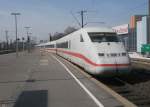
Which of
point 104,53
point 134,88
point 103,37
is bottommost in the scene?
point 134,88

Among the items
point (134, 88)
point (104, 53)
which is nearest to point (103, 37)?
point (104, 53)

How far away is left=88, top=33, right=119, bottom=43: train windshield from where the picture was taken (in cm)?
1889

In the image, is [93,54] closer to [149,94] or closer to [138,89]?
[138,89]

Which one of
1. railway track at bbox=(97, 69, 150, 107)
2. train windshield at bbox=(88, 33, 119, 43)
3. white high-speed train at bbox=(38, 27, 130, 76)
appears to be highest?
train windshield at bbox=(88, 33, 119, 43)

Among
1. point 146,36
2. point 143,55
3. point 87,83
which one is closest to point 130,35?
point 146,36

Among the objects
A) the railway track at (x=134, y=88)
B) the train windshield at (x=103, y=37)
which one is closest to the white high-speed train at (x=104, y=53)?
the train windshield at (x=103, y=37)

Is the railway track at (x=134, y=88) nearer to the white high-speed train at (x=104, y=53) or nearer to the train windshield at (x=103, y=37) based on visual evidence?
the white high-speed train at (x=104, y=53)

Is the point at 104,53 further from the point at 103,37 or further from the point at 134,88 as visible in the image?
the point at 134,88

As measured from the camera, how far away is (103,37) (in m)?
19.1

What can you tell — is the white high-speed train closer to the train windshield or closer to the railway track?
the train windshield

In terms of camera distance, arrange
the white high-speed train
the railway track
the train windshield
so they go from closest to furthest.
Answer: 1. the railway track
2. the white high-speed train
3. the train windshield

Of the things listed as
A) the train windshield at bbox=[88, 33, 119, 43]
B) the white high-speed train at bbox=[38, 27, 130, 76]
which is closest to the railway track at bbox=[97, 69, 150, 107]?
the white high-speed train at bbox=[38, 27, 130, 76]

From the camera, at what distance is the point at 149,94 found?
14594 mm

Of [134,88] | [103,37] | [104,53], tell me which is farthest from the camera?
[103,37]
